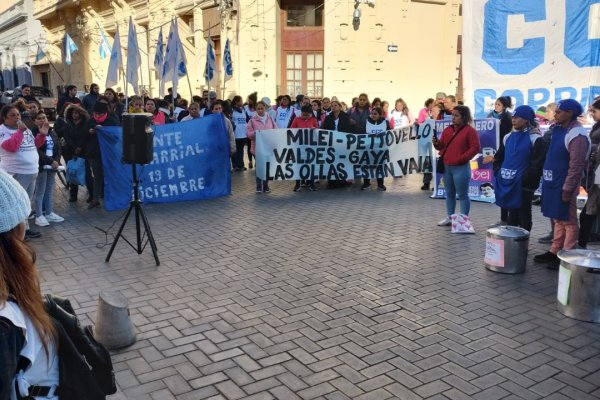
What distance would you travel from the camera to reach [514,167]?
6930 mm

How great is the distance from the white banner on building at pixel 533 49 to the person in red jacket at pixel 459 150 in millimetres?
532

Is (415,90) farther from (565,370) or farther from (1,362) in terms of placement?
(1,362)

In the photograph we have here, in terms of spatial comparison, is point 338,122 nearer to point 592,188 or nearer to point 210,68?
point 210,68

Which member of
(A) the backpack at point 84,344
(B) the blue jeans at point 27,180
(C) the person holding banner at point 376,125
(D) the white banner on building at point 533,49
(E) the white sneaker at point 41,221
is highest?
(D) the white banner on building at point 533,49

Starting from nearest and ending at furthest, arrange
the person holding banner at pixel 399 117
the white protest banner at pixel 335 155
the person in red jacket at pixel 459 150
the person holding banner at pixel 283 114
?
1. the person in red jacket at pixel 459 150
2. the white protest banner at pixel 335 155
3. the person holding banner at pixel 399 117
4. the person holding banner at pixel 283 114

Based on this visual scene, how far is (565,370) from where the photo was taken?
416 cm

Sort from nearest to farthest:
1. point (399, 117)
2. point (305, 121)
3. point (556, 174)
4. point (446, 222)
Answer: point (556, 174) < point (446, 222) < point (305, 121) < point (399, 117)

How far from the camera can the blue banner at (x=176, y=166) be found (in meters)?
9.66

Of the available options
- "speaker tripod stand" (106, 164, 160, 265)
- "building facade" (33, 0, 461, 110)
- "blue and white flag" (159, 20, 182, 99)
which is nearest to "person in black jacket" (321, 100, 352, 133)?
"blue and white flag" (159, 20, 182, 99)

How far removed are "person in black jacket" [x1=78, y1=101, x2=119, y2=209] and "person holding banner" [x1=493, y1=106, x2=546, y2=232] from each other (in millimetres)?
6845

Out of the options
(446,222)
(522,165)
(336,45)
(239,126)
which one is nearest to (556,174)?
(522,165)

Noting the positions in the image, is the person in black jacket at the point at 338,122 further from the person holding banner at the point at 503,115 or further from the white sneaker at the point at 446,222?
the white sneaker at the point at 446,222

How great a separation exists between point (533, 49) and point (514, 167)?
68.3 inches

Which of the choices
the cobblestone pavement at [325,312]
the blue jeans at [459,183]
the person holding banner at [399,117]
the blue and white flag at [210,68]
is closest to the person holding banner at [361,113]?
the person holding banner at [399,117]
